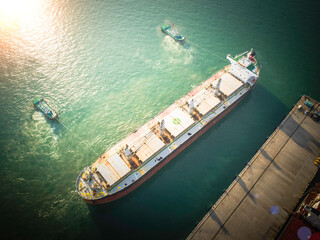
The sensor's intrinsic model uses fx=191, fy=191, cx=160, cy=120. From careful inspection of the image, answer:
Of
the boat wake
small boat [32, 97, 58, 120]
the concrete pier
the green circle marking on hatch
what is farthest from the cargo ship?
small boat [32, 97, 58, 120]

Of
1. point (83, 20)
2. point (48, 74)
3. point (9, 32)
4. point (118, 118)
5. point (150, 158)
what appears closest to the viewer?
point (150, 158)

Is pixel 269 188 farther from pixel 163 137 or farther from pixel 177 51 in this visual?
pixel 177 51

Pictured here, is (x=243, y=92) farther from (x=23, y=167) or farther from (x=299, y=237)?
(x=23, y=167)

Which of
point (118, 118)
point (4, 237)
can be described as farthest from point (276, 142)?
point (4, 237)

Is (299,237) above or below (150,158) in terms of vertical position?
below

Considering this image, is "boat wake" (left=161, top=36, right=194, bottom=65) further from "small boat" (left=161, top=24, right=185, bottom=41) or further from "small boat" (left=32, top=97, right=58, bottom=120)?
"small boat" (left=32, top=97, right=58, bottom=120)

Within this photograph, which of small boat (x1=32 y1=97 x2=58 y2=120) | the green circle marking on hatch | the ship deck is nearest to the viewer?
the ship deck

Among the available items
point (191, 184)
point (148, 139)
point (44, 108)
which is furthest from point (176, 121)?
point (44, 108)
